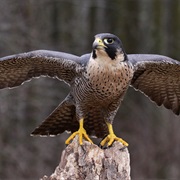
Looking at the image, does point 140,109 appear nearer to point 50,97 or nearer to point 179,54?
point 179,54

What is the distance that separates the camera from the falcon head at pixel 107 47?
7727 mm

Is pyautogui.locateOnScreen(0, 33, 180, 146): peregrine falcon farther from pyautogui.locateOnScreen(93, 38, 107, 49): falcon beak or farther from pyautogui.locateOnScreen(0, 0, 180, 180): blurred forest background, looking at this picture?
pyautogui.locateOnScreen(0, 0, 180, 180): blurred forest background

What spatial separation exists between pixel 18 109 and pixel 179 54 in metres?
5.45

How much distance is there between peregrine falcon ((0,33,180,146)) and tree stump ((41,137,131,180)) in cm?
14

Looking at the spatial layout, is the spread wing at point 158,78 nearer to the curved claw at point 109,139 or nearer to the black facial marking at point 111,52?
the black facial marking at point 111,52

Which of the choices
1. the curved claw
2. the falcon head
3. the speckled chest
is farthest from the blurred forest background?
the falcon head

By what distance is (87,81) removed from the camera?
26.1 feet

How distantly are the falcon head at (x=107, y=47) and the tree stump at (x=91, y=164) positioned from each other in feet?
2.79

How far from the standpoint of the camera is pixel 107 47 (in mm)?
7746

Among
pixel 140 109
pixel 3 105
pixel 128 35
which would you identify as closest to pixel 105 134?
pixel 3 105

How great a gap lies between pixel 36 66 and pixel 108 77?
940 mm

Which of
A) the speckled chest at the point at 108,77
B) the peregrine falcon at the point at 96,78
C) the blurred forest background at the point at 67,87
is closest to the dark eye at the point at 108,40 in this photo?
the peregrine falcon at the point at 96,78

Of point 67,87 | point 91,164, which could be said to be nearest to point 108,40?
point 91,164

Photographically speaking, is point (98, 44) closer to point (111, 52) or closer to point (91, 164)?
point (111, 52)
